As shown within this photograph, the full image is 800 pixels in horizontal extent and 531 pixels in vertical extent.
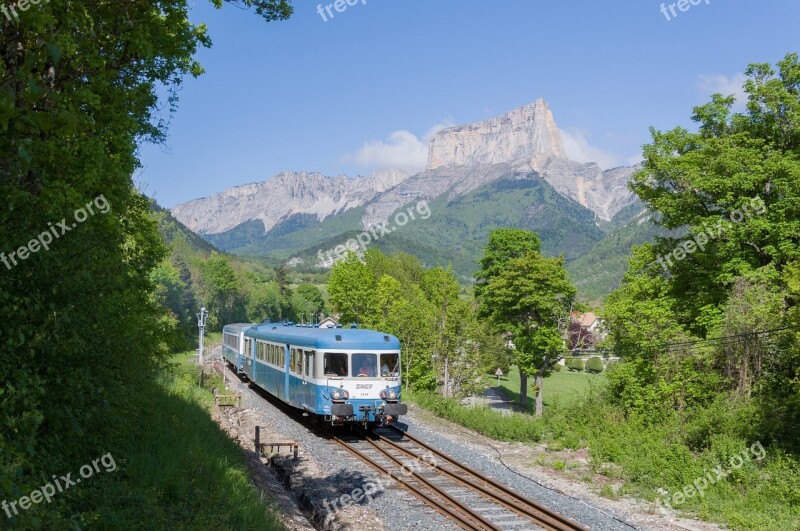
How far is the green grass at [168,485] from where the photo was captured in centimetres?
800

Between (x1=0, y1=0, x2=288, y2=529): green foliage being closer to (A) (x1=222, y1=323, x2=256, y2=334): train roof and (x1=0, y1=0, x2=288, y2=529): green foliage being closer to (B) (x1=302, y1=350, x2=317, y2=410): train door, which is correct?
(B) (x1=302, y1=350, x2=317, y2=410): train door

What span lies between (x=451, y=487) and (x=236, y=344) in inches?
1020

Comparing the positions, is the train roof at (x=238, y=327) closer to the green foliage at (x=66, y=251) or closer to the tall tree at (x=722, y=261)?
the tall tree at (x=722, y=261)

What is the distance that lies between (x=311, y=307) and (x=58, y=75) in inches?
5066

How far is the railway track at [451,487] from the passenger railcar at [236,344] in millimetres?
16886

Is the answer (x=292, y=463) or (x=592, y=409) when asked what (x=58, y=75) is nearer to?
(x=292, y=463)

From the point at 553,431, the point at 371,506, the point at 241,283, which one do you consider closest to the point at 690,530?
the point at 371,506

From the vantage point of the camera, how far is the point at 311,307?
137500 millimetres

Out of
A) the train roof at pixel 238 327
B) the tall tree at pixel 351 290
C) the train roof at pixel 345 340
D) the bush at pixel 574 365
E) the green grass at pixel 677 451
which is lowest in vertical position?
the bush at pixel 574 365

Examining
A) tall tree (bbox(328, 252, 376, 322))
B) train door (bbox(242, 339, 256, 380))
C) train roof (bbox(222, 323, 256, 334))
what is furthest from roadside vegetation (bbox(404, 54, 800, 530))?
tall tree (bbox(328, 252, 376, 322))

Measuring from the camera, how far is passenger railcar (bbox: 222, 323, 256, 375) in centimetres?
3512

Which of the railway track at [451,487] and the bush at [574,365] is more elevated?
the railway track at [451,487]

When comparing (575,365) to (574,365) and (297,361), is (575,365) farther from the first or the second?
(297,361)

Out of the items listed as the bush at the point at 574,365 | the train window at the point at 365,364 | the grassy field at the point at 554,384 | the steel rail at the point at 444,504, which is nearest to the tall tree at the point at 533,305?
the grassy field at the point at 554,384
